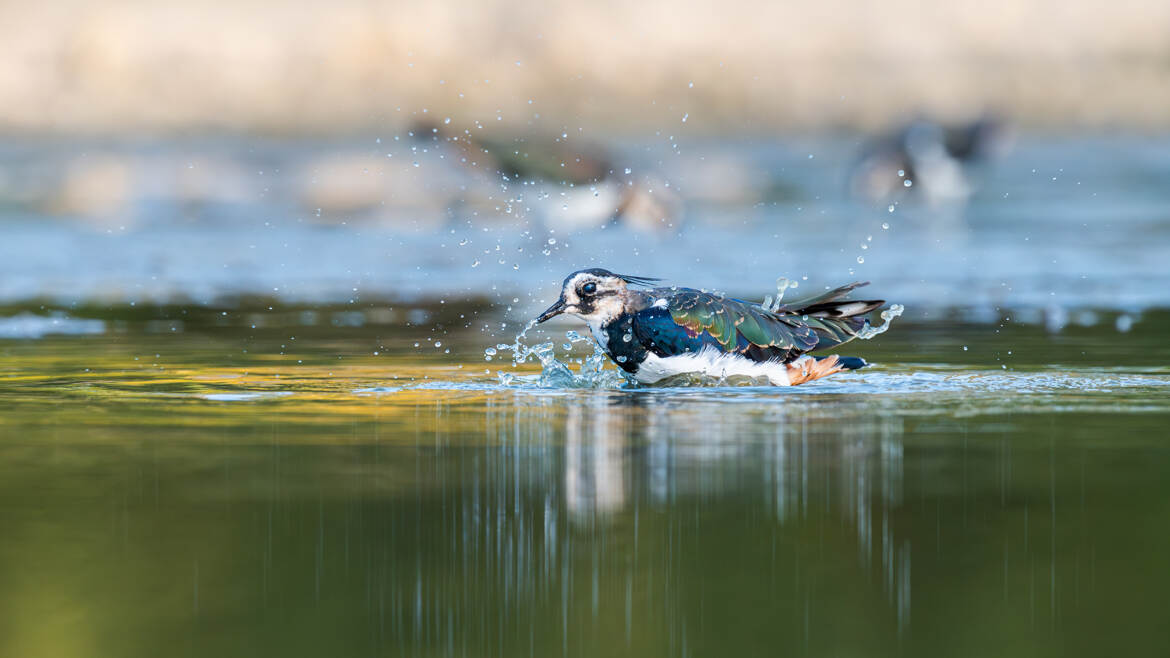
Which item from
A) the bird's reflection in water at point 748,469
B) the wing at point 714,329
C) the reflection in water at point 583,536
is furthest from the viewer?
the wing at point 714,329

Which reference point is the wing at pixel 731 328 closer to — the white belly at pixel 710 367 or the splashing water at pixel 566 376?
the white belly at pixel 710 367

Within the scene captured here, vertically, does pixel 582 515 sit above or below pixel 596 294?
below

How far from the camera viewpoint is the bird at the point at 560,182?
20.9 meters

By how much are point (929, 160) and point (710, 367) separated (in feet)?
64.8

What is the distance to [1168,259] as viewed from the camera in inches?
678

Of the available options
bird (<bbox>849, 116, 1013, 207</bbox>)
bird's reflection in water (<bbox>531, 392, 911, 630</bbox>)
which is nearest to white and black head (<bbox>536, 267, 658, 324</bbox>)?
bird's reflection in water (<bbox>531, 392, 911, 630</bbox>)

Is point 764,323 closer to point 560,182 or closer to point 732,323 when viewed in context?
point 732,323

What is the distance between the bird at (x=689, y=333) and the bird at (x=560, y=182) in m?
10.9

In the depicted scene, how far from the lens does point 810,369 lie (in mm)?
9711

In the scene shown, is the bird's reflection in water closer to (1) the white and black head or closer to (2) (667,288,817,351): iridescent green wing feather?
(2) (667,288,817,351): iridescent green wing feather

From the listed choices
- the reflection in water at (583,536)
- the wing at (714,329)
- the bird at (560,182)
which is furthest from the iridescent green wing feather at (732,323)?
the bird at (560,182)

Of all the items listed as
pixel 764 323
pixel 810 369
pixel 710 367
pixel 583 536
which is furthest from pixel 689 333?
pixel 583 536

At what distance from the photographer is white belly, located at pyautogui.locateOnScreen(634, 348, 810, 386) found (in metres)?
9.33

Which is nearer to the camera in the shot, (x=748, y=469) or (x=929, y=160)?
(x=748, y=469)
